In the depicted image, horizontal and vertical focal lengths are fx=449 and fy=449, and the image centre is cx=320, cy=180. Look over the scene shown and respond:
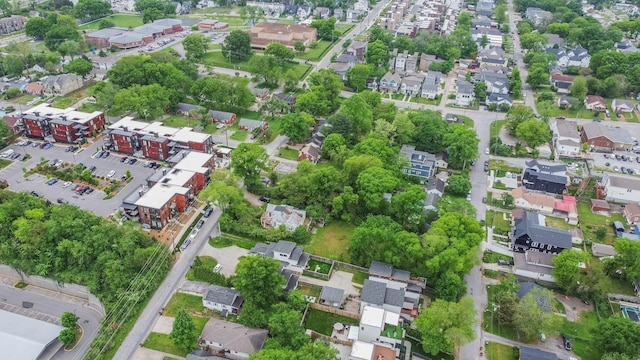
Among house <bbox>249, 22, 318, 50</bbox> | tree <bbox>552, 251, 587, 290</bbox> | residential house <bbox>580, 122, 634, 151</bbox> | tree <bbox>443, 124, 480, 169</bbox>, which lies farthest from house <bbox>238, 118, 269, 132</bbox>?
residential house <bbox>580, 122, 634, 151</bbox>

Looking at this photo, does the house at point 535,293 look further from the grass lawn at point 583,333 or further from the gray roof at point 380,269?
the gray roof at point 380,269

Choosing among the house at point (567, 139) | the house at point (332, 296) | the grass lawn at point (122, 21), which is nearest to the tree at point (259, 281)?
the house at point (332, 296)

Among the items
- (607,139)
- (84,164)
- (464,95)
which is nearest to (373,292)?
(84,164)

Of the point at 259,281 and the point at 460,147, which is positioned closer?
the point at 259,281

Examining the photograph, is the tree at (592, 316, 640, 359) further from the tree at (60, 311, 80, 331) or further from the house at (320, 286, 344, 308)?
the tree at (60, 311, 80, 331)

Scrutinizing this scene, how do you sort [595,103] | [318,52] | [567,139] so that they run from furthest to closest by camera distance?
[318,52] → [595,103] → [567,139]

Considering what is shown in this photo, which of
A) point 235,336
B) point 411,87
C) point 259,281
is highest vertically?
point 411,87

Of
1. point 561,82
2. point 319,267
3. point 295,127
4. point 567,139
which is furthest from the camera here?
point 561,82

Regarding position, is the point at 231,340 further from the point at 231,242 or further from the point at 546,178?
the point at 546,178
